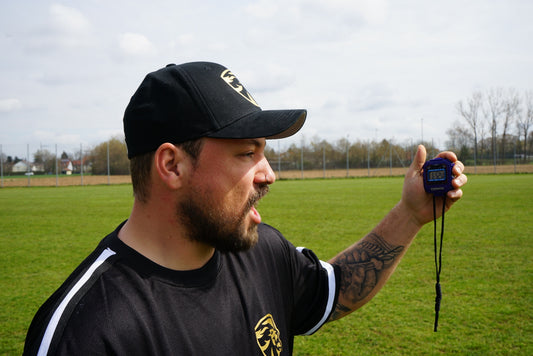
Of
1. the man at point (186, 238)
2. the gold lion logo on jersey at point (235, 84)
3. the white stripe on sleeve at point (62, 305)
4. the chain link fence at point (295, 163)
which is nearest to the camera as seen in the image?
the white stripe on sleeve at point (62, 305)

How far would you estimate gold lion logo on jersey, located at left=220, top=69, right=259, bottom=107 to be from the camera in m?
1.49

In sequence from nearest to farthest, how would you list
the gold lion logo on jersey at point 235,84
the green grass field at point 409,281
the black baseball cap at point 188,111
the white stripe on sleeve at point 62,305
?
the white stripe on sleeve at point 62,305
the black baseball cap at point 188,111
the gold lion logo on jersey at point 235,84
the green grass field at point 409,281

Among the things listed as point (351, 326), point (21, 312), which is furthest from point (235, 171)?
point (21, 312)

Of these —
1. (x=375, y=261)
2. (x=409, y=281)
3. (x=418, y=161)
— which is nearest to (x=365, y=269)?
(x=375, y=261)

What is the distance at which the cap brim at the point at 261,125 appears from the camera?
1402mm

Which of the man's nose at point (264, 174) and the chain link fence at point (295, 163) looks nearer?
the man's nose at point (264, 174)

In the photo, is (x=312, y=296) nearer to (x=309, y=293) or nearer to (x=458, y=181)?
(x=309, y=293)

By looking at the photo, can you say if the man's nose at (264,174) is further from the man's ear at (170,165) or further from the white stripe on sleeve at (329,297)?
the white stripe on sleeve at (329,297)

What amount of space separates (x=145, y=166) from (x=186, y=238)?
0.98ft

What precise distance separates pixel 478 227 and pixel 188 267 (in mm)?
10181

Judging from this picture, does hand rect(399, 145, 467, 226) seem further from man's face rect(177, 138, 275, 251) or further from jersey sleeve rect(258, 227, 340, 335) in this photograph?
man's face rect(177, 138, 275, 251)

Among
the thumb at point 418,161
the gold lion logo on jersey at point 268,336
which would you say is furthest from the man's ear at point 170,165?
the thumb at point 418,161

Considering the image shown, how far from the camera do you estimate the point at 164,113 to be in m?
1.38

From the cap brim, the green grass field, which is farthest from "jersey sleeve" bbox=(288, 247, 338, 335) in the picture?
the green grass field
